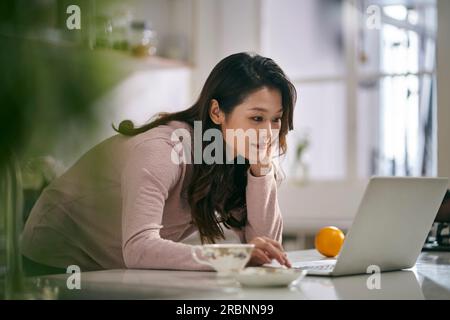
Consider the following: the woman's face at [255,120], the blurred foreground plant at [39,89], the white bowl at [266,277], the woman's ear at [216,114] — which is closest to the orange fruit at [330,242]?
the woman's face at [255,120]

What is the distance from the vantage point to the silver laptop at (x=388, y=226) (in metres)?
1.02

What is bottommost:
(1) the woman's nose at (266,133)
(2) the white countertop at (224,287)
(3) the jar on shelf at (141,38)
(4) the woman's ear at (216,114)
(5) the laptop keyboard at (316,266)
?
(5) the laptop keyboard at (316,266)

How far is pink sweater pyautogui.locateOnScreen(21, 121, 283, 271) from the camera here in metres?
1.15

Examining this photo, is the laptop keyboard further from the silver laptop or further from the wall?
the wall

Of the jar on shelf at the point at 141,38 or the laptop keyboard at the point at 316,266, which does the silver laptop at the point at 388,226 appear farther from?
the jar on shelf at the point at 141,38

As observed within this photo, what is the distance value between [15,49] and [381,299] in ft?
2.04

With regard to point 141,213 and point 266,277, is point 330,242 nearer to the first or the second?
point 141,213

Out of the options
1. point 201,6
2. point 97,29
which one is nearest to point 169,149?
point 97,29

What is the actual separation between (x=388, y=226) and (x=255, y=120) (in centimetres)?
48

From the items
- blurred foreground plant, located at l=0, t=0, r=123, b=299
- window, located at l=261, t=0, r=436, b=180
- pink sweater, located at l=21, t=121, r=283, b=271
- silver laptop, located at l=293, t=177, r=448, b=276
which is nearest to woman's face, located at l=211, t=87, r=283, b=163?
pink sweater, located at l=21, t=121, r=283, b=271

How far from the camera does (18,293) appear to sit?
0.52m

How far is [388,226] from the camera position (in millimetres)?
1096

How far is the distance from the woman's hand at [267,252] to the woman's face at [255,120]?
0.38 meters

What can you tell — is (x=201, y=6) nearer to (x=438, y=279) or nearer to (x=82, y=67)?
(x=438, y=279)
